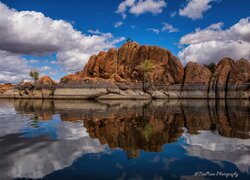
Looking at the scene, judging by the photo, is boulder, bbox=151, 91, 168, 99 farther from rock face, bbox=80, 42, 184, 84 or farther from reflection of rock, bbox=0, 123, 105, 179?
reflection of rock, bbox=0, 123, 105, 179

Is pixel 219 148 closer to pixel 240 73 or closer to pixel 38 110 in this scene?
pixel 38 110

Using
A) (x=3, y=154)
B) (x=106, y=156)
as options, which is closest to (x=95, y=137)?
(x=106, y=156)

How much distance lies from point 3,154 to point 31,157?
137 centimetres

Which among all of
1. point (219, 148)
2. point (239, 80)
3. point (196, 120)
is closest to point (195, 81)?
point (239, 80)

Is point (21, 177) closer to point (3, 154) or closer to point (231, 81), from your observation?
point (3, 154)

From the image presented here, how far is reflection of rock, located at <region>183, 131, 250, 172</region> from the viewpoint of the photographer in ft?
26.3

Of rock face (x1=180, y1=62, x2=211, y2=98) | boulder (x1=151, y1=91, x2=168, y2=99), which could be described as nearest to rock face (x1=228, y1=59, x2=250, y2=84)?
rock face (x1=180, y1=62, x2=211, y2=98)

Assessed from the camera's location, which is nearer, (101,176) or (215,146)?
(101,176)

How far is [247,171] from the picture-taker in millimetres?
6797

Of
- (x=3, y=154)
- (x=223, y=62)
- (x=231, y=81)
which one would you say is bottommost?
(x=3, y=154)

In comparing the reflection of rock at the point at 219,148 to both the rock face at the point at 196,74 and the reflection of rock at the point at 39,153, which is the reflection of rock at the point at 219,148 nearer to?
the reflection of rock at the point at 39,153

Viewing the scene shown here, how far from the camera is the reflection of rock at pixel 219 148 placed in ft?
26.3

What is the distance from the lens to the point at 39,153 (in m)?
9.29

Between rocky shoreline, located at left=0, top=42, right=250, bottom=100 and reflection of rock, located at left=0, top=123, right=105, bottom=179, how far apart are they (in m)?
45.8
